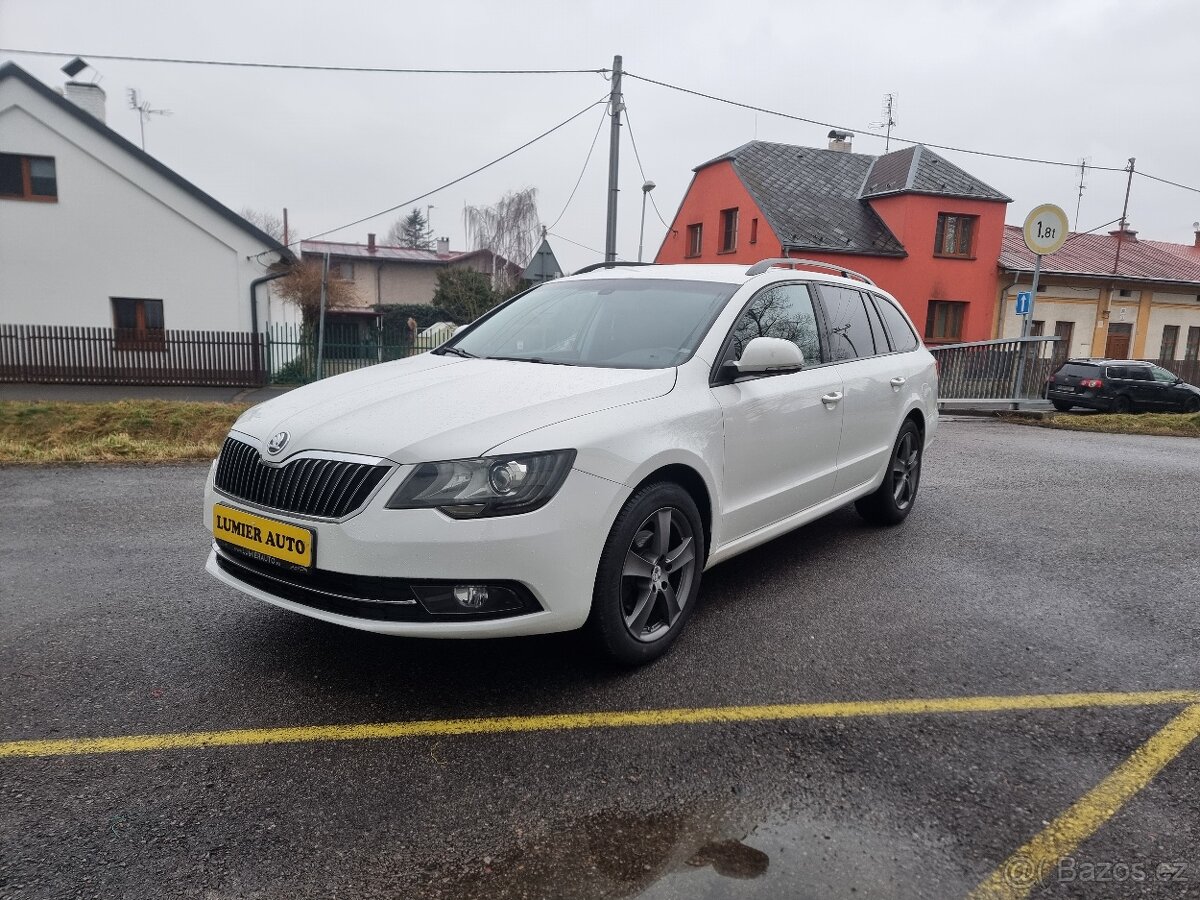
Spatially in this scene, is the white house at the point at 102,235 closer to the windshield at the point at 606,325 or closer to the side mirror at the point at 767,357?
the windshield at the point at 606,325

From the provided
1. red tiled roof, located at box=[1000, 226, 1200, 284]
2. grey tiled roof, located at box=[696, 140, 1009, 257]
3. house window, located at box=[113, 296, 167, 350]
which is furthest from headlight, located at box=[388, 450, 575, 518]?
red tiled roof, located at box=[1000, 226, 1200, 284]

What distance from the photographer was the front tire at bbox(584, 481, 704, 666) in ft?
10.3

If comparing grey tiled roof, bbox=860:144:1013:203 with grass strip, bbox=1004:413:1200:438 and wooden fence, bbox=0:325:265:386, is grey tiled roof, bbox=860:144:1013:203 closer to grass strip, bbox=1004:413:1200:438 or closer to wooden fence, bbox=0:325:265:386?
grass strip, bbox=1004:413:1200:438

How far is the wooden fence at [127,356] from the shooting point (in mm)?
20594

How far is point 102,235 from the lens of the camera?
2125cm

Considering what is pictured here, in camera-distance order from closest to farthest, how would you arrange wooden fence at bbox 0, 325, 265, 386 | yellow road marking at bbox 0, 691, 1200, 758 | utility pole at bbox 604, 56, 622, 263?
1. yellow road marking at bbox 0, 691, 1200, 758
2. utility pole at bbox 604, 56, 622, 263
3. wooden fence at bbox 0, 325, 265, 386

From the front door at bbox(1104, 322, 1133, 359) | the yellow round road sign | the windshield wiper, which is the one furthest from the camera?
the front door at bbox(1104, 322, 1133, 359)

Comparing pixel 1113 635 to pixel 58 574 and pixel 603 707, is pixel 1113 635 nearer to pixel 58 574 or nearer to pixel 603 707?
pixel 603 707

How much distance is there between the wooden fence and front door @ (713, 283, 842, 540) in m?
19.7

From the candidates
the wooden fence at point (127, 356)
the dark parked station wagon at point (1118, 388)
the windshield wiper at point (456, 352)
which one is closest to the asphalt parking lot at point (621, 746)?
the windshield wiper at point (456, 352)

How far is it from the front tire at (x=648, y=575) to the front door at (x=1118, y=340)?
35742 mm

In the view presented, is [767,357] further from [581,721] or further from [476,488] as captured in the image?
[581,721]

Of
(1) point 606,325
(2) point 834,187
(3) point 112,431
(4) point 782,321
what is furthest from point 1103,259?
(1) point 606,325

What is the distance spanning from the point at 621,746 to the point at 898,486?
3704 mm
